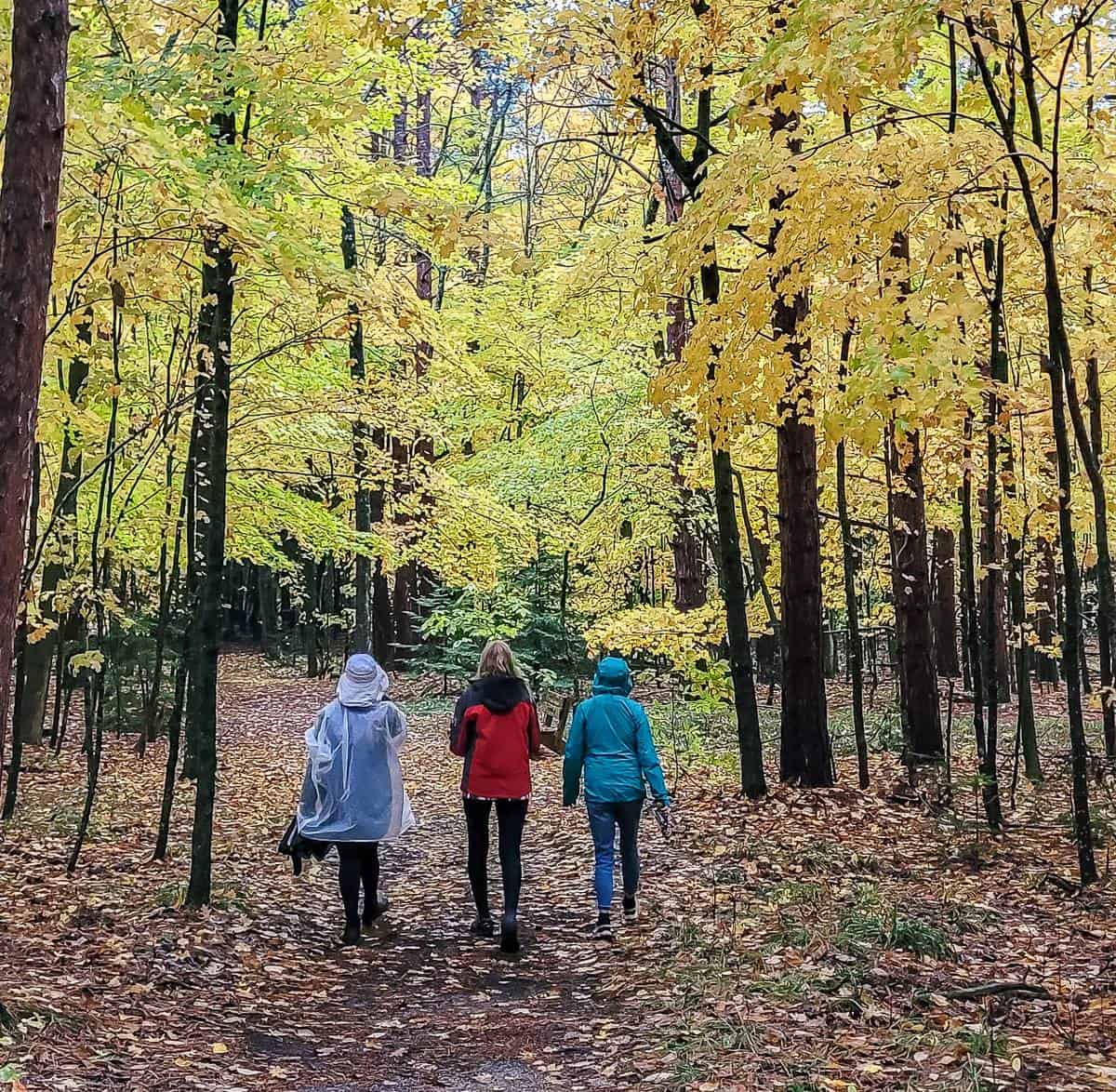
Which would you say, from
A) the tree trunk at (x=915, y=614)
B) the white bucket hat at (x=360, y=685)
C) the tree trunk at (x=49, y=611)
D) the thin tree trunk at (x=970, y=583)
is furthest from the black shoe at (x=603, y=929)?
the tree trunk at (x=49, y=611)

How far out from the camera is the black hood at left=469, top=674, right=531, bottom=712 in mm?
7316

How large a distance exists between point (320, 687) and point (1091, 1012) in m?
23.1

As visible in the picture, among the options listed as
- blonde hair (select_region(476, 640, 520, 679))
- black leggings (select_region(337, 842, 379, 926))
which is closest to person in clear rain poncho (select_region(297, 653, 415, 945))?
black leggings (select_region(337, 842, 379, 926))

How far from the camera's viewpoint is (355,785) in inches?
285

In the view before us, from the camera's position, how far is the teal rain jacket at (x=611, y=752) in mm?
7340

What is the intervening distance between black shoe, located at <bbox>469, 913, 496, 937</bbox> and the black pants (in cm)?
2

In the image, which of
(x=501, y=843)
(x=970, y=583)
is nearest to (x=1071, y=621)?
(x=970, y=583)

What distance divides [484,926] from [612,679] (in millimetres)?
2048

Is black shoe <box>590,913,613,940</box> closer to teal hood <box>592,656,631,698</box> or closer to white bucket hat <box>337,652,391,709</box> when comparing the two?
teal hood <box>592,656,631,698</box>

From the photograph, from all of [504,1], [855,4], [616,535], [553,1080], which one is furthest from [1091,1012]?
[616,535]

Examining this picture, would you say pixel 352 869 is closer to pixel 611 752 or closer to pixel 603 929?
pixel 603 929

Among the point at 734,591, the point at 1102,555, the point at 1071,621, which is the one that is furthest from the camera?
the point at 734,591

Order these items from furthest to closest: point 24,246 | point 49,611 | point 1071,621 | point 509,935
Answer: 1. point 49,611
2. point 509,935
3. point 1071,621
4. point 24,246

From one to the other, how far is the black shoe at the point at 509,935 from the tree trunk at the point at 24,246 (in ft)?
12.8
